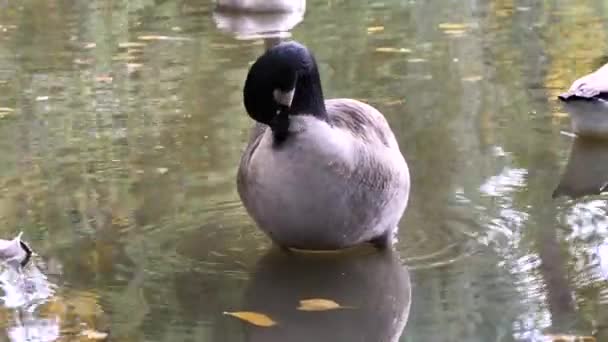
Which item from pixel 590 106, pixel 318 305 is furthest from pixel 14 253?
pixel 590 106

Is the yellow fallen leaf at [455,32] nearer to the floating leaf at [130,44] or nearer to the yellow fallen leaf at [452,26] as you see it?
the yellow fallen leaf at [452,26]

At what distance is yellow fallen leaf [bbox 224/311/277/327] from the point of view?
14.1 ft

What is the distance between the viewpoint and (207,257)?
5.00 metres

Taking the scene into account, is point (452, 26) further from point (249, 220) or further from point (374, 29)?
point (249, 220)

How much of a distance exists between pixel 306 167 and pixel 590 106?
265 cm

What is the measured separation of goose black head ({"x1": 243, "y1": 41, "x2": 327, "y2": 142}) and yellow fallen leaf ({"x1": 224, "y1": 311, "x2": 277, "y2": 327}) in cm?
66

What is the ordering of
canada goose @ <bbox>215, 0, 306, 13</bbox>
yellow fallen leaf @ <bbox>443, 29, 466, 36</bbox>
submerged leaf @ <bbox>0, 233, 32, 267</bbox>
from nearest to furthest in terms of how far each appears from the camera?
1. submerged leaf @ <bbox>0, 233, 32, 267</bbox>
2. yellow fallen leaf @ <bbox>443, 29, 466, 36</bbox>
3. canada goose @ <bbox>215, 0, 306, 13</bbox>

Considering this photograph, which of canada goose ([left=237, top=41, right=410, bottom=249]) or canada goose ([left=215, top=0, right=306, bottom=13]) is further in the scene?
canada goose ([left=215, top=0, right=306, bottom=13])

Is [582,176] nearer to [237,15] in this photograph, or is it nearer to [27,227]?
[27,227]

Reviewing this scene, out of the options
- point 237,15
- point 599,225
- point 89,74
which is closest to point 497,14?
point 237,15

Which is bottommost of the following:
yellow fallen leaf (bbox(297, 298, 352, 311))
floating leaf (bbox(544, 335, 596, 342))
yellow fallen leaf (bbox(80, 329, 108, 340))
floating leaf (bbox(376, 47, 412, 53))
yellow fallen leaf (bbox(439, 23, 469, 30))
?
yellow fallen leaf (bbox(439, 23, 469, 30))

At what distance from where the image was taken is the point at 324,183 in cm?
443

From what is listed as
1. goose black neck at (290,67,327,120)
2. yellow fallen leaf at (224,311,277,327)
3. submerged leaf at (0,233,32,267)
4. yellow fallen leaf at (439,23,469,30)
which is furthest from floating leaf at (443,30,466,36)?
yellow fallen leaf at (224,311,277,327)

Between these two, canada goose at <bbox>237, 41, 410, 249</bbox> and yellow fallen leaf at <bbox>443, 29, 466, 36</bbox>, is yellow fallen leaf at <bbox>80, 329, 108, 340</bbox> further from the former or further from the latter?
yellow fallen leaf at <bbox>443, 29, 466, 36</bbox>
